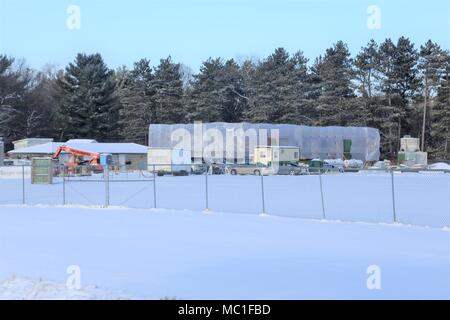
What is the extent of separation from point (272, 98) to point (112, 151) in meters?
26.5

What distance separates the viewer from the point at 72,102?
74.8m

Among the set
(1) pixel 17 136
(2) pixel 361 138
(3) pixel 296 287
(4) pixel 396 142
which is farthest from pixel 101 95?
(3) pixel 296 287

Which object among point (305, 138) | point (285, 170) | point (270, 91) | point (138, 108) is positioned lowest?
point (285, 170)

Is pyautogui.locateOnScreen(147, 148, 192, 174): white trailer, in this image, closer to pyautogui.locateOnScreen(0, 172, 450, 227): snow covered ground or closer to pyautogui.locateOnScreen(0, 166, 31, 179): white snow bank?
pyautogui.locateOnScreen(0, 166, 31, 179): white snow bank

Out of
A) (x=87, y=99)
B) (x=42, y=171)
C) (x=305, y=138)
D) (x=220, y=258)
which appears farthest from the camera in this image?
(x=87, y=99)

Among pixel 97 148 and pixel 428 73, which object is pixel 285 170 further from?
pixel 428 73

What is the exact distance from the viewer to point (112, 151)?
186ft

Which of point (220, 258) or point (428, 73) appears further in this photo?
point (428, 73)

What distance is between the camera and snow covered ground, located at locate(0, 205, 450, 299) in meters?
7.79

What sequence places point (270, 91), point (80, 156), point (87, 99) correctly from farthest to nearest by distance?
1. point (270, 91)
2. point (87, 99)
3. point (80, 156)

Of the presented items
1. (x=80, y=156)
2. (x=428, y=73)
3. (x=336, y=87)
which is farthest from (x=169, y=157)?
(x=428, y=73)

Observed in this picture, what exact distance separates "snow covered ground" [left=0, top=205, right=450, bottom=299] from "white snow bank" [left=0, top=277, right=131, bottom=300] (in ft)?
0.04

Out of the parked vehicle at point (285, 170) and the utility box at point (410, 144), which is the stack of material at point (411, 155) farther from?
the parked vehicle at point (285, 170)
